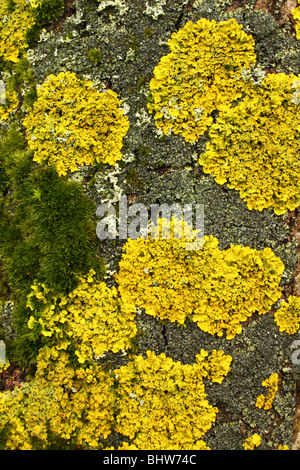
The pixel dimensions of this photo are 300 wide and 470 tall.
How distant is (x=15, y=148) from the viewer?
2.82 m

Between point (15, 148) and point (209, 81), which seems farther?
point (15, 148)

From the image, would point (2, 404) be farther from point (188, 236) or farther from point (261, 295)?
point (261, 295)

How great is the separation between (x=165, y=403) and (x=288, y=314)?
1047mm

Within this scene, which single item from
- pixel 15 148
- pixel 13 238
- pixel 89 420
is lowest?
pixel 89 420

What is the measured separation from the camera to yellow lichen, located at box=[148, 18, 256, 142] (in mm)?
2508

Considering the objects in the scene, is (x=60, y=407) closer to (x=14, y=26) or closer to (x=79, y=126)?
(x=79, y=126)

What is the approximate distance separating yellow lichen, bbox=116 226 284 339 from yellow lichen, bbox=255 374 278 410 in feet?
1.33

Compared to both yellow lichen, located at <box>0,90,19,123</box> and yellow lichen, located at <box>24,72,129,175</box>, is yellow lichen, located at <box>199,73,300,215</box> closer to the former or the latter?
yellow lichen, located at <box>24,72,129,175</box>

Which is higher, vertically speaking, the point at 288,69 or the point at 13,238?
the point at 288,69

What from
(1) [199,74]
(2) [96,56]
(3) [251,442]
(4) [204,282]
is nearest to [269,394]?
(3) [251,442]

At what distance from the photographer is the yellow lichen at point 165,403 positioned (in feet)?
8.09

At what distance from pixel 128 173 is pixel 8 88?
1265 millimetres

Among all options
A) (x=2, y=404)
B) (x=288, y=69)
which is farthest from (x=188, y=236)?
(x=2, y=404)

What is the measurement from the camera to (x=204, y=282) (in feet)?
8.16
